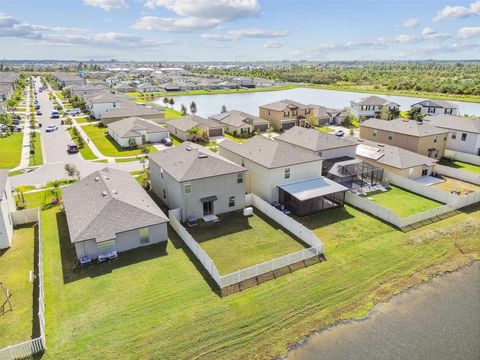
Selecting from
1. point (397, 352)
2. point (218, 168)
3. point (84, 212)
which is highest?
point (218, 168)

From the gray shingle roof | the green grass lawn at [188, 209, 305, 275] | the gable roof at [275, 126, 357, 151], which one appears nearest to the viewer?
the gray shingle roof

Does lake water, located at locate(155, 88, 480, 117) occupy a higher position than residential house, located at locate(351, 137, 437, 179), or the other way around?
lake water, located at locate(155, 88, 480, 117)

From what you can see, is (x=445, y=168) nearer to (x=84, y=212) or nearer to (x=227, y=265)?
(x=227, y=265)

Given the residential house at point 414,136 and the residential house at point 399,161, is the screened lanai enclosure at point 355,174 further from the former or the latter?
the residential house at point 414,136

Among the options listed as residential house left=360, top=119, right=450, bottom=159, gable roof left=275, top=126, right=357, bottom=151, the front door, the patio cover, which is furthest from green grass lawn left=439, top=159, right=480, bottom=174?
the front door

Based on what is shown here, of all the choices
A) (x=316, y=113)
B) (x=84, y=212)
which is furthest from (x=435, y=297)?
(x=316, y=113)

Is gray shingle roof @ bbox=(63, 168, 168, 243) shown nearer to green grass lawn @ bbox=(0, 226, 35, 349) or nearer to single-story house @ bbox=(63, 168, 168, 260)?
single-story house @ bbox=(63, 168, 168, 260)

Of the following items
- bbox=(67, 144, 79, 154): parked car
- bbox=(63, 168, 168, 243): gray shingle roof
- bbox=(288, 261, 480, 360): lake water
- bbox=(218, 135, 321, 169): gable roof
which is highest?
bbox=(218, 135, 321, 169): gable roof
